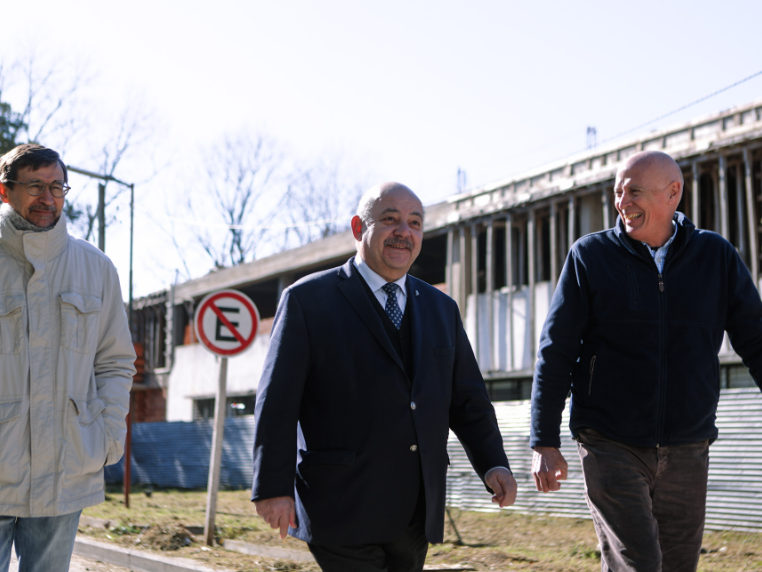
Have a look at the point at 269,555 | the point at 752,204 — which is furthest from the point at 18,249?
the point at 752,204

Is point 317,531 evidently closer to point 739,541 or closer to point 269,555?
point 269,555

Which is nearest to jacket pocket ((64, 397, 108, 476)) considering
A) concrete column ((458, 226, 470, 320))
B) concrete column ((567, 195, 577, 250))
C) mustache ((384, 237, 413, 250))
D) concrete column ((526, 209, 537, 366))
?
mustache ((384, 237, 413, 250))

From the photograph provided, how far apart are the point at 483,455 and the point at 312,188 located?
4195 centimetres

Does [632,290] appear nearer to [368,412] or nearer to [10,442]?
[368,412]

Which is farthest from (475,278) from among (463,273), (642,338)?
(642,338)

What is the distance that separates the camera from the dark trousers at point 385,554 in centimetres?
329

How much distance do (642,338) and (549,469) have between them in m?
0.72

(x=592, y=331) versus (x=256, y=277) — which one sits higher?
(x=256, y=277)

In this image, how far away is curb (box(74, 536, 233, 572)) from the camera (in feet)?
24.8

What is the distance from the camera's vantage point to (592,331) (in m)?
4.04

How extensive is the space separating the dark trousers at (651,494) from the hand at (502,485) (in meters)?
0.46

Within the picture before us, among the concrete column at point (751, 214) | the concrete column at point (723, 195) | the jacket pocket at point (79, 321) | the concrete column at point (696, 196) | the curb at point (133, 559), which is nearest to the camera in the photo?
the jacket pocket at point (79, 321)

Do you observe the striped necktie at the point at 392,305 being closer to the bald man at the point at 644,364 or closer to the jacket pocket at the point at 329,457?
the jacket pocket at the point at 329,457

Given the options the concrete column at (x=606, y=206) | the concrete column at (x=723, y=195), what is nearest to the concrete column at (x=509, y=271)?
the concrete column at (x=606, y=206)
